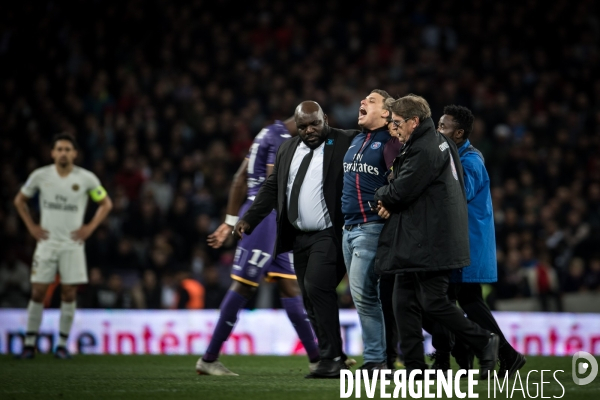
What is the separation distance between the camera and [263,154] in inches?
305

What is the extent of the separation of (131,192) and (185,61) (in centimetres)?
361

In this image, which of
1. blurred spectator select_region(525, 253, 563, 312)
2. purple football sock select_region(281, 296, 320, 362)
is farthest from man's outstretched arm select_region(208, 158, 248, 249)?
blurred spectator select_region(525, 253, 563, 312)

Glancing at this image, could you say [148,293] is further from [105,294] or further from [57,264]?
[57,264]

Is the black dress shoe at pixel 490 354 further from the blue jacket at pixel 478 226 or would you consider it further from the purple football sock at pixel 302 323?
the purple football sock at pixel 302 323

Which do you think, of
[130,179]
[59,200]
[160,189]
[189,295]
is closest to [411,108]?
[59,200]

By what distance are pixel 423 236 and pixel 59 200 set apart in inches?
199

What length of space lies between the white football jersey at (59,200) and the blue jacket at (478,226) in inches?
185

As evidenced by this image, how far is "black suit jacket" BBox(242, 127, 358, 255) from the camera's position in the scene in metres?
6.90

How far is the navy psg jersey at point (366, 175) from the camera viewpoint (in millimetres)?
6598

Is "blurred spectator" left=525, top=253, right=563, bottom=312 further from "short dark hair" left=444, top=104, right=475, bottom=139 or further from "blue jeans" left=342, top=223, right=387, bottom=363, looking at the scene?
"blue jeans" left=342, top=223, right=387, bottom=363

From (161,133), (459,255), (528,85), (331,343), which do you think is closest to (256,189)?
(331,343)

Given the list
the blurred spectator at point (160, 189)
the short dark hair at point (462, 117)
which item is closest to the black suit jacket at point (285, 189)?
the short dark hair at point (462, 117)

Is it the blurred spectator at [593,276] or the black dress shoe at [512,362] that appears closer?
the black dress shoe at [512,362]

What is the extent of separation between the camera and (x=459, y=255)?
611 centimetres
